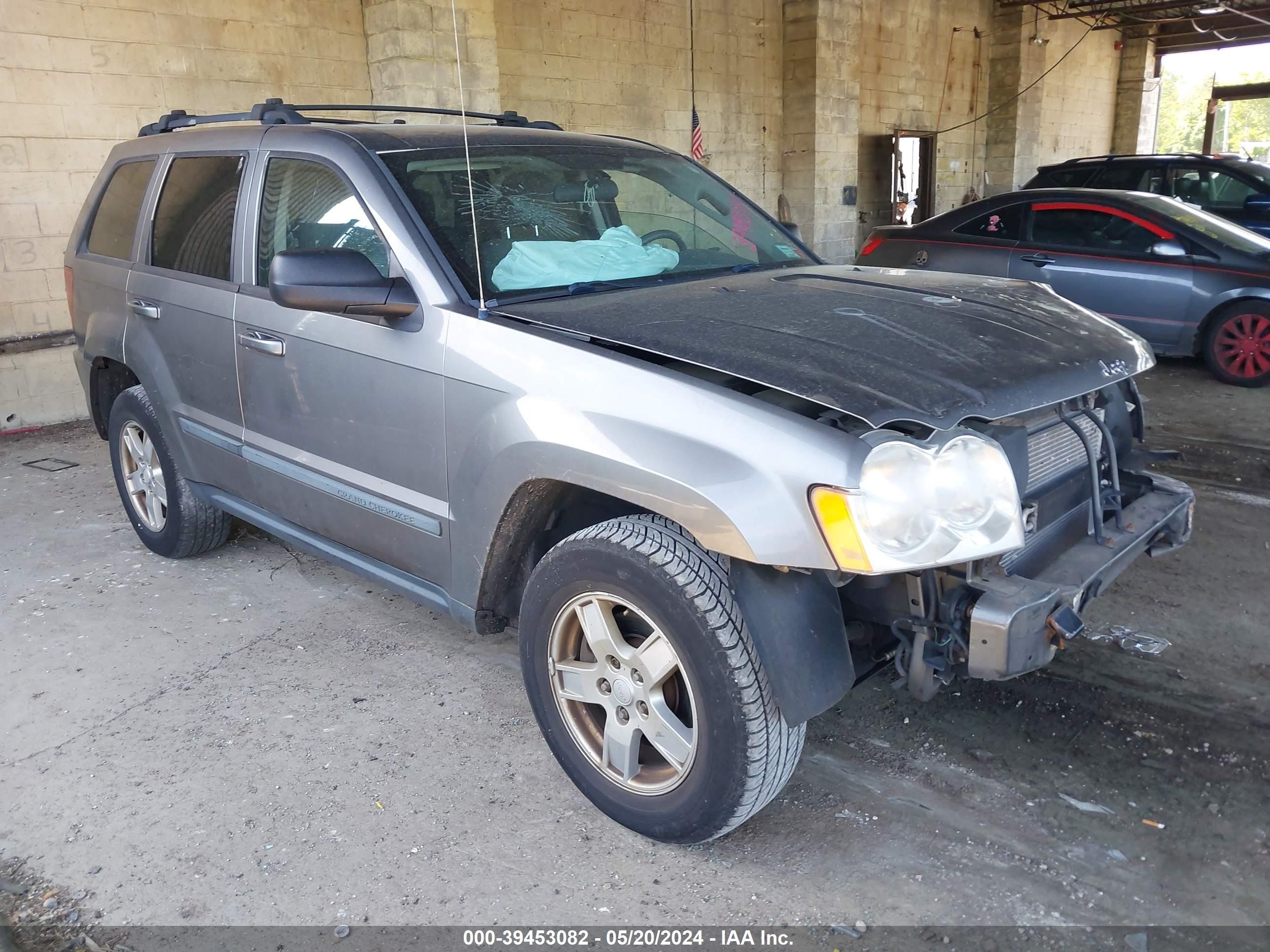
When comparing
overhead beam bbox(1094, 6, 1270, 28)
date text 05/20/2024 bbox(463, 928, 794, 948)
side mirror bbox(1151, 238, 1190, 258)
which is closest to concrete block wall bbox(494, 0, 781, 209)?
side mirror bbox(1151, 238, 1190, 258)

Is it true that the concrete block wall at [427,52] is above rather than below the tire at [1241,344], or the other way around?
above

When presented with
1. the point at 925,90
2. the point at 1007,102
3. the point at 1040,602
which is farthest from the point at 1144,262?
the point at 1007,102

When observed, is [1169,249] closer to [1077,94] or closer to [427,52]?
[427,52]

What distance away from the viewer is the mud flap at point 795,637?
2.18 m

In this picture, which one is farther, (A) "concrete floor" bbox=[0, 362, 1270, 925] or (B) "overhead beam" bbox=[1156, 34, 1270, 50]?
(B) "overhead beam" bbox=[1156, 34, 1270, 50]

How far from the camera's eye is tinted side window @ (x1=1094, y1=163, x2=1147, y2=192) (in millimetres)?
9898

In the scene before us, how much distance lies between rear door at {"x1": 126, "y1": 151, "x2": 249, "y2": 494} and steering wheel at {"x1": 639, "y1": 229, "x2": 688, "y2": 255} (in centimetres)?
147

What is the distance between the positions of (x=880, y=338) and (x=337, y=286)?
1469 millimetres

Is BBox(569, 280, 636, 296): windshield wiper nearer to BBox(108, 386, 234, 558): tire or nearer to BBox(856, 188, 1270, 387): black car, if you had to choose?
BBox(108, 386, 234, 558): tire

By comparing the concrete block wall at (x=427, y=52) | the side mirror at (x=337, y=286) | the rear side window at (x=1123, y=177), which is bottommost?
the side mirror at (x=337, y=286)

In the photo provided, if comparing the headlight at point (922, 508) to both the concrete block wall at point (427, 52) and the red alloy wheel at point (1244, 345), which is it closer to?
the red alloy wheel at point (1244, 345)

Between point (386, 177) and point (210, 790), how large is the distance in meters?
1.90

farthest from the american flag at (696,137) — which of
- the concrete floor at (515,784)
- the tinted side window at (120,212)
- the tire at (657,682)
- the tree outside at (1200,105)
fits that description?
the tree outside at (1200,105)

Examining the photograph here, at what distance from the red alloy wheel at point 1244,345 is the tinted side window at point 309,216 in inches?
275
